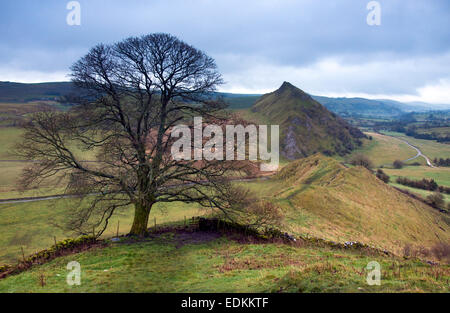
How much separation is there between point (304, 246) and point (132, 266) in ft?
36.0

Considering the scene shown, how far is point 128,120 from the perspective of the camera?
1553cm

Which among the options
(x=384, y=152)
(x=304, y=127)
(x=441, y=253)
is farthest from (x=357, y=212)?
(x=384, y=152)

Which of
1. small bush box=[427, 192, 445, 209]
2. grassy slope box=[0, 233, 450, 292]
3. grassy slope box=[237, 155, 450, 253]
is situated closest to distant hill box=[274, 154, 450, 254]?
grassy slope box=[237, 155, 450, 253]

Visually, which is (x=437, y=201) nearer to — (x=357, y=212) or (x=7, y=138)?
(x=357, y=212)

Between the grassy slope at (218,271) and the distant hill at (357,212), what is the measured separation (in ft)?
28.3

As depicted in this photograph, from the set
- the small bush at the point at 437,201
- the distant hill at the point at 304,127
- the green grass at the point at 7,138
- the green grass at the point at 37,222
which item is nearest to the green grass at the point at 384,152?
the distant hill at the point at 304,127

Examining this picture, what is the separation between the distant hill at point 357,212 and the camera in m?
24.2

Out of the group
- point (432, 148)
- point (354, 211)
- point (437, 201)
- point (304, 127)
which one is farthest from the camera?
point (432, 148)

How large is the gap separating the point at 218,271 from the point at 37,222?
28.5m

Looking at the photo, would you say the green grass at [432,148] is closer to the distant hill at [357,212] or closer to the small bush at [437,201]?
the small bush at [437,201]

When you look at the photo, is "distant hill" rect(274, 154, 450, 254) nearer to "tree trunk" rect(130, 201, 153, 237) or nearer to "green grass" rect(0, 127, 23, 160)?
"tree trunk" rect(130, 201, 153, 237)

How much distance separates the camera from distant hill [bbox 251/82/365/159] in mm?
108238

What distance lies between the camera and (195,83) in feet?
53.0
